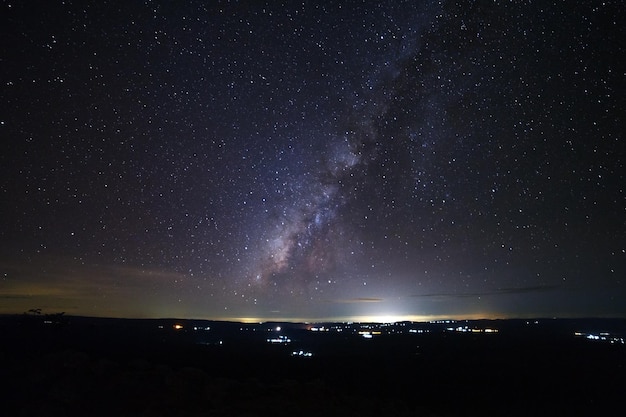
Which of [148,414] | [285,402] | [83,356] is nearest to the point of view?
[148,414]

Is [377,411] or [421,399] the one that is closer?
[377,411]

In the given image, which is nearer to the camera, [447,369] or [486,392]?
[486,392]

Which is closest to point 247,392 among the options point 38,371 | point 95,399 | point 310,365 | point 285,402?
point 285,402

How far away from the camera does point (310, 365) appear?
1874 inches

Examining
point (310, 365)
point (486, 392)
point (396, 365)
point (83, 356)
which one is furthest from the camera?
point (396, 365)

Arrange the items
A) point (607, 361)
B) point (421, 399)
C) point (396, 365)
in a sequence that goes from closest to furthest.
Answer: point (421, 399)
point (396, 365)
point (607, 361)

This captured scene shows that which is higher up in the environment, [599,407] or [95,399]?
[95,399]

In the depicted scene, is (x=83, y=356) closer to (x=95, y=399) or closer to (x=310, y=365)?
(x=95, y=399)

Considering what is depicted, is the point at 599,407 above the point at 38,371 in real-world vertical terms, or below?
below

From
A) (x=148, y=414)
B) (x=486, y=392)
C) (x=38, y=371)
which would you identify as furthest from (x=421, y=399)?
(x=38, y=371)

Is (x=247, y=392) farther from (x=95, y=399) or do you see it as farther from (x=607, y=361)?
(x=607, y=361)

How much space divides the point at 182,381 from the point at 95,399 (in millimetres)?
3356

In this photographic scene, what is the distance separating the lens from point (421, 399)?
97.0 ft

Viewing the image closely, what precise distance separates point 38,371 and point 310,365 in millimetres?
29791
